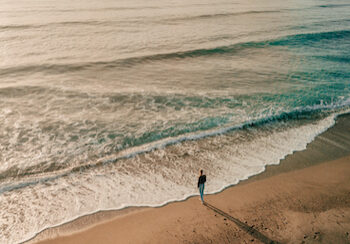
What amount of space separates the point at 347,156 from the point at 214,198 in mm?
6203

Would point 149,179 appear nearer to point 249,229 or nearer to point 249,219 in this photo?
point 249,219

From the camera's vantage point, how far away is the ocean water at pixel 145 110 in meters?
8.68

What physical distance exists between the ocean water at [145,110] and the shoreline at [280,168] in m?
0.25

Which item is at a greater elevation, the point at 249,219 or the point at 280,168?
the point at 280,168

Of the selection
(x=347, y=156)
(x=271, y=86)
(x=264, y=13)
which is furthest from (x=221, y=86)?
(x=264, y=13)

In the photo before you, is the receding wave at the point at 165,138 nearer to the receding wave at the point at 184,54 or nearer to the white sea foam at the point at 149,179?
the white sea foam at the point at 149,179

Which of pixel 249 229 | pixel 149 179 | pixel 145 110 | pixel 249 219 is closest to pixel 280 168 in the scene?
pixel 249 219

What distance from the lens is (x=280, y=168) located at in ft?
30.9

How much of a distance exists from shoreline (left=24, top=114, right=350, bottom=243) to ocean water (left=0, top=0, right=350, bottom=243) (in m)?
0.25

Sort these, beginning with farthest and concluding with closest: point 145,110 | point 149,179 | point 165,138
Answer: point 145,110 < point 165,138 < point 149,179

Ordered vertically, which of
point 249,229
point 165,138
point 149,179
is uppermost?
point 165,138

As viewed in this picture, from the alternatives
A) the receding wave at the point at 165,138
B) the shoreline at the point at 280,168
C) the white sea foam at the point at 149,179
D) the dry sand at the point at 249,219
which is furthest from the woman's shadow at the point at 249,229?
the receding wave at the point at 165,138

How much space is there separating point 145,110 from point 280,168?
7.83 m

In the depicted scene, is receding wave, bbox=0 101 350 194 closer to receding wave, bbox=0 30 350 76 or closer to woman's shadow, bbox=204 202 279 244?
woman's shadow, bbox=204 202 279 244
